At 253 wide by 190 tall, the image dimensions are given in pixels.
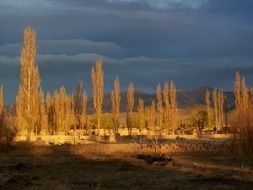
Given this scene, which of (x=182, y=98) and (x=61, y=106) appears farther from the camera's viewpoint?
(x=182, y=98)

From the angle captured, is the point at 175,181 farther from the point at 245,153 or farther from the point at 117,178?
the point at 245,153

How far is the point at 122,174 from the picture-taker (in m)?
17.4

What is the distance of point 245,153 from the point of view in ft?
76.1

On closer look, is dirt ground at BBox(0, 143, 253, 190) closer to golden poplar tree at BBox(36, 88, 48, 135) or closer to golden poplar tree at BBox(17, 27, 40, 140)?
golden poplar tree at BBox(17, 27, 40, 140)

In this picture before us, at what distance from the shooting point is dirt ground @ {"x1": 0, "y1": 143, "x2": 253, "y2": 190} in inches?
555

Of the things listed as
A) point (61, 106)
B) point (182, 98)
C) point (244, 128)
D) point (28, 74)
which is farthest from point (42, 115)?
point (182, 98)

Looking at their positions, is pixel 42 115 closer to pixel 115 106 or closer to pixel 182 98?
pixel 115 106

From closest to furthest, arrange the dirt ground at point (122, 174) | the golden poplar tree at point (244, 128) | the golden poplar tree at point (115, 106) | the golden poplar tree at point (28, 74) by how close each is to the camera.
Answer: the dirt ground at point (122, 174) < the golden poplar tree at point (244, 128) < the golden poplar tree at point (28, 74) < the golden poplar tree at point (115, 106)

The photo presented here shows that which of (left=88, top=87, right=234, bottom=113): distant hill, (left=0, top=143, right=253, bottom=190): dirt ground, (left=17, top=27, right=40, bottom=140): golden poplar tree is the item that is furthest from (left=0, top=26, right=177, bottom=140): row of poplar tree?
(left=88, top=87, right=234, bottom=113): distant hill

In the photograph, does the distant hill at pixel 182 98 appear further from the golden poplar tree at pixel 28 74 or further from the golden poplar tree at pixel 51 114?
the golden poplar tree at pixel 28 74

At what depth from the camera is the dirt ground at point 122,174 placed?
14.1 metres

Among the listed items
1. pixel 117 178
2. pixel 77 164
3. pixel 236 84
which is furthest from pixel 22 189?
pixel 236 84

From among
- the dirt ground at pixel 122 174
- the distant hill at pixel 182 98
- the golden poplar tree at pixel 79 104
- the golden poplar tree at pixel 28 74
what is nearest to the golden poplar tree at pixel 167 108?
the golden poplar tree at pixel 79 104

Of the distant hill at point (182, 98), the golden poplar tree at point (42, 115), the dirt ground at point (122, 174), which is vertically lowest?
the dirt ground at point (122, 174)
